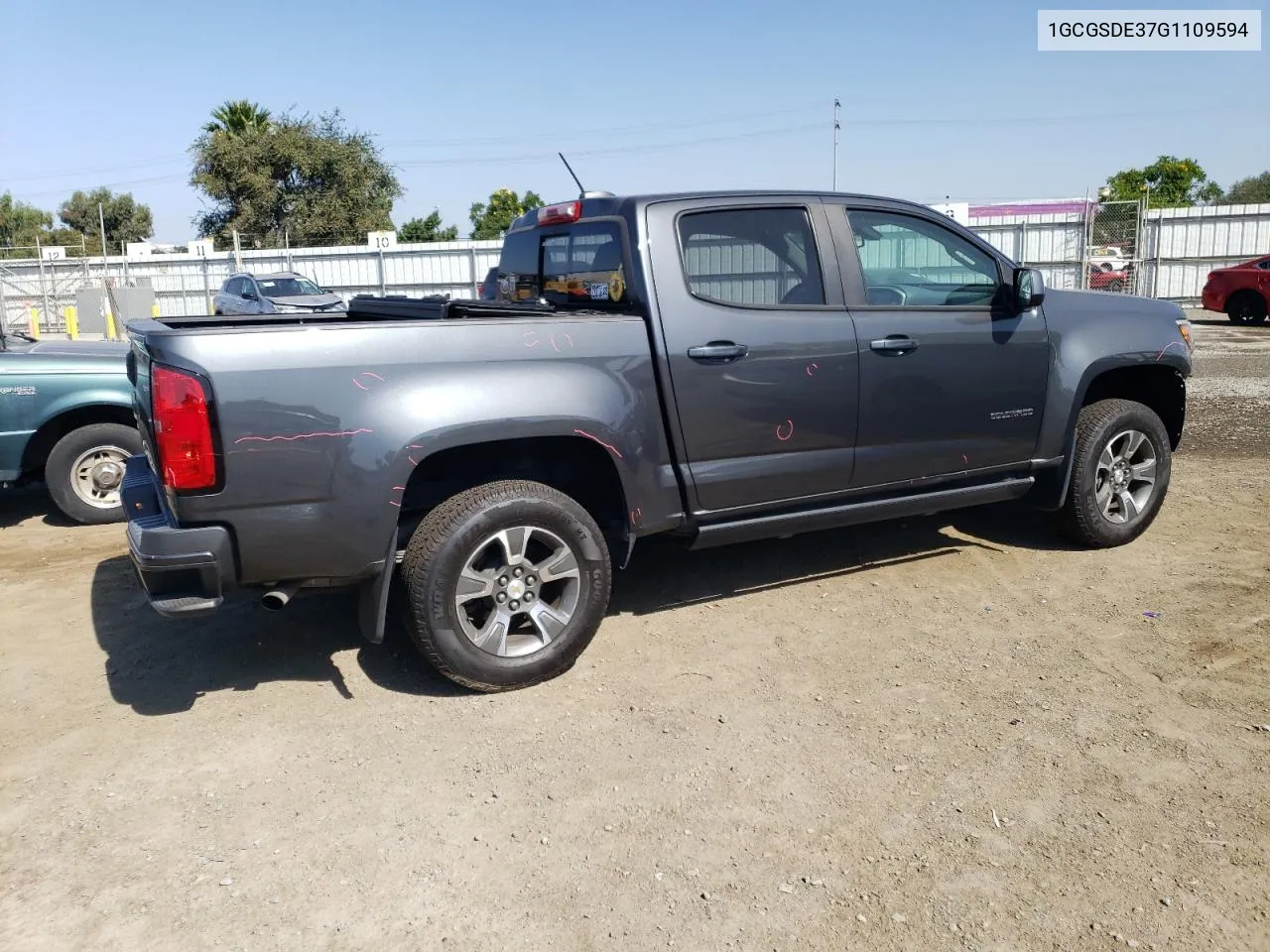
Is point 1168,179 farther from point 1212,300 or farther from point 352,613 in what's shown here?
point 352,613

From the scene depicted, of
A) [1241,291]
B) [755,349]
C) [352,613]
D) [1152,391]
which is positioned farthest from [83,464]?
[1241,291]

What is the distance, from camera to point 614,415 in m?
4.09

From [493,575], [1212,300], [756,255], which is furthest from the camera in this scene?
[1212,300]

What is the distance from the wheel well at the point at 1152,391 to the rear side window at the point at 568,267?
281 centimetres

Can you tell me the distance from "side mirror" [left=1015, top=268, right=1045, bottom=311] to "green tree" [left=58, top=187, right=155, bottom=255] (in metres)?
72.9

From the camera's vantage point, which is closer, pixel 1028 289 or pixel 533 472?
pixel 533 472

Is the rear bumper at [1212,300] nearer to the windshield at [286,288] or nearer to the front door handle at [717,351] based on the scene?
the windshield at [286,288]

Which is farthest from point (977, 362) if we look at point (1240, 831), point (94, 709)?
point (94, 709)

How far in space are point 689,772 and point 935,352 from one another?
243 centimetres

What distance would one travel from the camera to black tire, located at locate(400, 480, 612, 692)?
3.84 m

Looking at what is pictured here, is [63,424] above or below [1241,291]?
below

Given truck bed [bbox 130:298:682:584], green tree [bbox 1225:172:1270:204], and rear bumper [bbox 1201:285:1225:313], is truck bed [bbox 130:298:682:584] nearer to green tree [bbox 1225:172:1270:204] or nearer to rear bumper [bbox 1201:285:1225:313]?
rear bumper [bbox 1201:285:1225:313]

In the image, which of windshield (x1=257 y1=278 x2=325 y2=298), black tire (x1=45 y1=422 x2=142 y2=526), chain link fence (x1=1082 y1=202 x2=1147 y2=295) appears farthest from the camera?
chain link fence (x1=1082 y1=202 x2=1147 y2=295)

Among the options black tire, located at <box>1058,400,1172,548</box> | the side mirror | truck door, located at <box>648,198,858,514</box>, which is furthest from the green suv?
black tire, located at <box>1058,400,1172,548</box>
